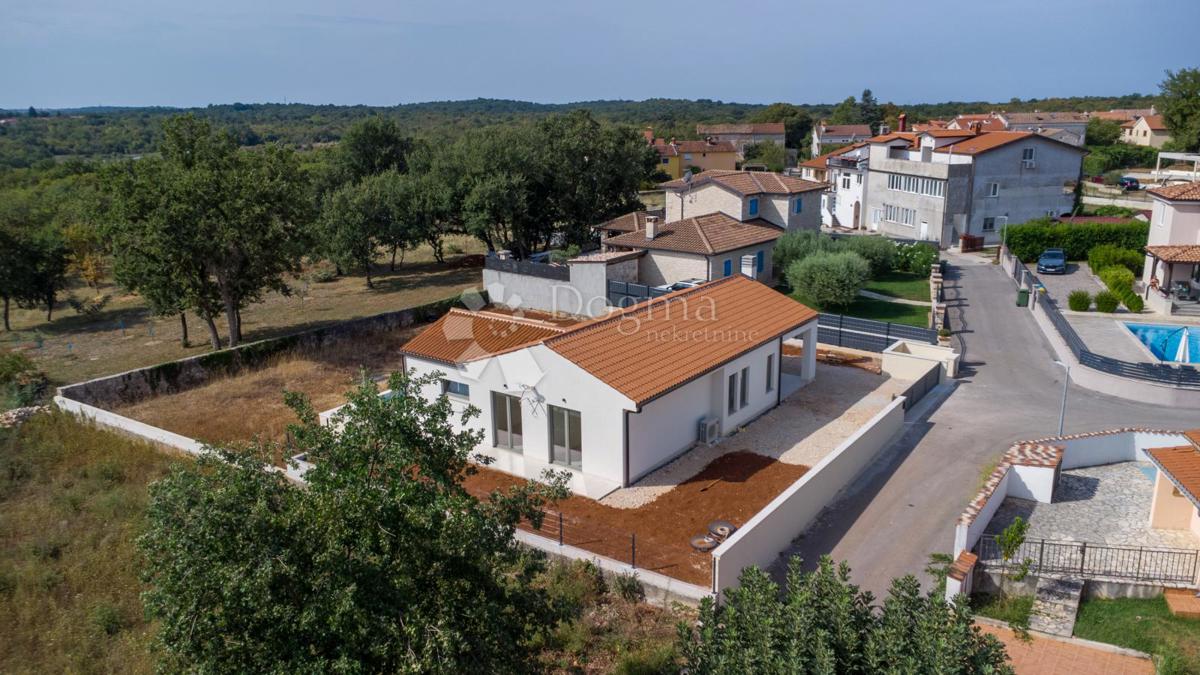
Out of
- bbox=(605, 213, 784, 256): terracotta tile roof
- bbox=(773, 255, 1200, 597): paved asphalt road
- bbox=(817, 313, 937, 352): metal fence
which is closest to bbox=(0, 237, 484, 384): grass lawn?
bbox=(605, 213, 784, 256): terracotta tile roof

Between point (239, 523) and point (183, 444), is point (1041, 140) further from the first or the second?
point (239, 523)

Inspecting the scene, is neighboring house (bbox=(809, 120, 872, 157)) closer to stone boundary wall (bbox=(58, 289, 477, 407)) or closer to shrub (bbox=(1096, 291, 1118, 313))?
shrub (bbox=(1096, 291, 1118, 313))

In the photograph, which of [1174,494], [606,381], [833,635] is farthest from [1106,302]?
[833,635]

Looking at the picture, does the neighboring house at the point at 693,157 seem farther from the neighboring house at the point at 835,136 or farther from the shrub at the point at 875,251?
the shrub at the point at 875,251

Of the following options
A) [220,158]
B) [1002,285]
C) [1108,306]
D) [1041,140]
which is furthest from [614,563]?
[1041,140]

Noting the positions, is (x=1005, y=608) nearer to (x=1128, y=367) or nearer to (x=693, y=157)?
(x=1128, y=367)

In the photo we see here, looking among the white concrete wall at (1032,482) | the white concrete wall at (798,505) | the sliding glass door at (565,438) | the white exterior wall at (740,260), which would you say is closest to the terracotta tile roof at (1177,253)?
the white exterior wall at (740,260)
